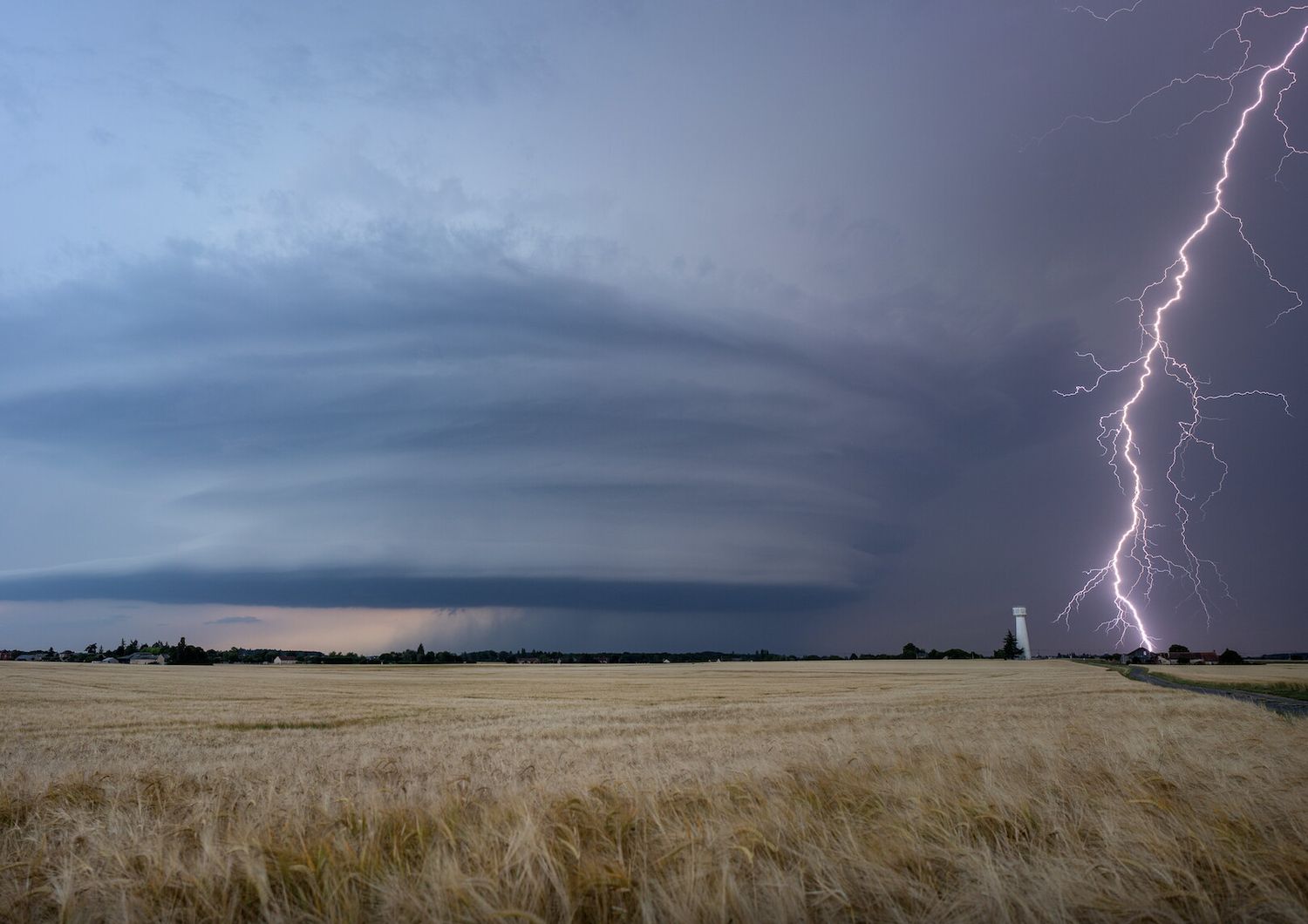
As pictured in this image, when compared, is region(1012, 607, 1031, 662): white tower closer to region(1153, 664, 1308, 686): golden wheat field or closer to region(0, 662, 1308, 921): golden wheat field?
region(1153, 664, 1308, 686): golden wheat field

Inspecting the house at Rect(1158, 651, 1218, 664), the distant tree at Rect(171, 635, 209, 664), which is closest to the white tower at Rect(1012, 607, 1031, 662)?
the house at Rect(1158, 651, 1218, 664)

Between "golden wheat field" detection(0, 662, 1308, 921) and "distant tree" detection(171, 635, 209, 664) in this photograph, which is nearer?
"golden wheat field" detection(0, 662, 1308, 921)

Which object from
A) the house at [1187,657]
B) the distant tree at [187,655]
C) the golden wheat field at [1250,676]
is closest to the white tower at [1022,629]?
the house at [1187,657]

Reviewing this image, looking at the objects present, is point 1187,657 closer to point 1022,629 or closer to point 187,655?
point 1022,629

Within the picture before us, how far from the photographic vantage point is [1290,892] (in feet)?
11.6

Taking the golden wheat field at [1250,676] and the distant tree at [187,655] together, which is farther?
the distant tree at [187,655]

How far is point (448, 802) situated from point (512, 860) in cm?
189

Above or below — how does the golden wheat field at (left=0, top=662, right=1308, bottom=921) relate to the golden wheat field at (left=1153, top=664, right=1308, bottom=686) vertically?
above

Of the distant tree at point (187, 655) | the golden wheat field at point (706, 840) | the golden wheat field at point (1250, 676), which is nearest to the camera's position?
the golden wheat field at point (706, 840)

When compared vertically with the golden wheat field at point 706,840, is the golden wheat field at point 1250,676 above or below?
below

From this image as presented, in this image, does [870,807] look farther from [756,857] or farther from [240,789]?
[240,789]

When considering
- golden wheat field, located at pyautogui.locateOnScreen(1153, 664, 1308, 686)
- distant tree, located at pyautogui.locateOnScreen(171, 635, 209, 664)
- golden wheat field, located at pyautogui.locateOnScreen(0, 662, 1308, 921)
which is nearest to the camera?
golden wheat field, located at pyautogui.locateOnScreen(0, 662, 1308, 921)

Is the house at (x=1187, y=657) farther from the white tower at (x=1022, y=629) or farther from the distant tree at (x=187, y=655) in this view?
the distant tree at (x=187, y=655)

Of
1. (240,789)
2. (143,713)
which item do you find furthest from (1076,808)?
(143,713)
